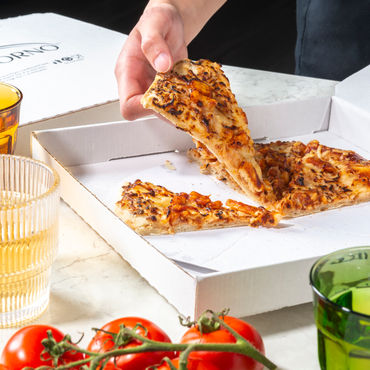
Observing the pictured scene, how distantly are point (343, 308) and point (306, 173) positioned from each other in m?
0.97

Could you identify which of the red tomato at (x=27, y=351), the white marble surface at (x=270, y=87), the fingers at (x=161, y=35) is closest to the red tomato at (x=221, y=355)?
the red tomato at (x=27, y=351)

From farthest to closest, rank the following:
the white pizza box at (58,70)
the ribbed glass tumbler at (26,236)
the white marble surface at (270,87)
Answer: the white marble surface at (270,87), the white pizza box at (58,70), the ribbed glass tumbler at (26,236)

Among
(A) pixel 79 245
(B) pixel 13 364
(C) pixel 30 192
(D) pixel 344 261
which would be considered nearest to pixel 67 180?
(A) pixel 79 245

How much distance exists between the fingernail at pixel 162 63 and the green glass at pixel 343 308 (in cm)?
91

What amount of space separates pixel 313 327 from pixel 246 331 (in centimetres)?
31

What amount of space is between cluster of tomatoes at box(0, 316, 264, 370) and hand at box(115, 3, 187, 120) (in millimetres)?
956

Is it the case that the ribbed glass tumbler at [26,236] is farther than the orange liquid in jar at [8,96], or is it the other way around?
the orange liquid in jar at [8,96]

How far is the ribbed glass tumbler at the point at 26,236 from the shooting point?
1136 millimetres

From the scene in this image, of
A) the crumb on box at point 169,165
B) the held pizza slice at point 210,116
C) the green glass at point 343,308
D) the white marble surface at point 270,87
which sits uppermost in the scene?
the green glass at point 343,308

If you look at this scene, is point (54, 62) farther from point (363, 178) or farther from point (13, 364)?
point (13, 364)

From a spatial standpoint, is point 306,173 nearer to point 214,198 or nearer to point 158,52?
point 214,198

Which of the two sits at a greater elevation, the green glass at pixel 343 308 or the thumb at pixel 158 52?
the green glass at pixel 343 308

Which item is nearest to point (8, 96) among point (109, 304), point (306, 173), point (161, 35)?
point (161, 35)

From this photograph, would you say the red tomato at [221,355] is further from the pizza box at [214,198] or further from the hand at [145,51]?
the hand at [145,51]
